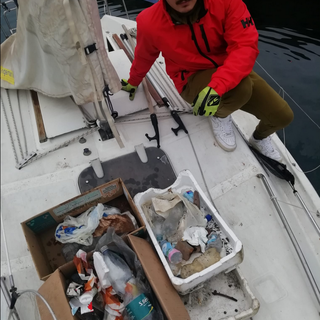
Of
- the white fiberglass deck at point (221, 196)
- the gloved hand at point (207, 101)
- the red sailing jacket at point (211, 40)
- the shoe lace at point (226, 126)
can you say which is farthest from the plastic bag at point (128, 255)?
the shoe lace at point (226, 126)

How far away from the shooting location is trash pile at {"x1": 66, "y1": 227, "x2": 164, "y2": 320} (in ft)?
3.68

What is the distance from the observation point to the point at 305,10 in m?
3.83

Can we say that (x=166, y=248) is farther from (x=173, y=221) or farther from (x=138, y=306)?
(x=138, y=306)

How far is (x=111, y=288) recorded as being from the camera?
1.19 meters

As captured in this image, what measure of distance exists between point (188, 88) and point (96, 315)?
1346mm

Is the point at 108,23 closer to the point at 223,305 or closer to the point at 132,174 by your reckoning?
the point at 132,174

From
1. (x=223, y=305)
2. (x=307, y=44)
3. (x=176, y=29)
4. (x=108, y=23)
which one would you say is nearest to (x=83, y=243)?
(x=223, y=305)

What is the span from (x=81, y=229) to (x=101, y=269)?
0.97 ft

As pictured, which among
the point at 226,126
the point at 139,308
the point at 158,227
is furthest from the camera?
the point at 226,126

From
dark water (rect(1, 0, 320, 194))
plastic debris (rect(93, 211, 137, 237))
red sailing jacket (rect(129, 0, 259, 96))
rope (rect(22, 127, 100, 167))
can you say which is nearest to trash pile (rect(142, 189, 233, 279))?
plastic debris (rect(93, 211, 137, 237))

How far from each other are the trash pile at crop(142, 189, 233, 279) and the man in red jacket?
513mm

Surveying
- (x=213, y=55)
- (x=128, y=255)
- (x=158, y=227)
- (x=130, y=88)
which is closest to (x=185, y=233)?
(x=158, y=227)

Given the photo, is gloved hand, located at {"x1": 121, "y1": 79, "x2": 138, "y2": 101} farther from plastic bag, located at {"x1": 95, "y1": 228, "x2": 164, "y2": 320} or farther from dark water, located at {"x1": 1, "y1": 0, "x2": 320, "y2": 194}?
dark water, located at {"x1": 1, "y1": 0, "x2": 320, "y2": 194}

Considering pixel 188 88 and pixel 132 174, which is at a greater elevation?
pixel 188 88
